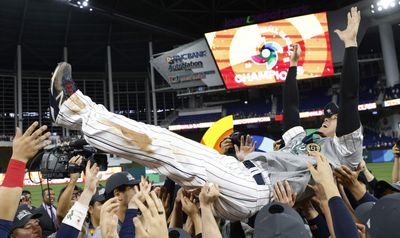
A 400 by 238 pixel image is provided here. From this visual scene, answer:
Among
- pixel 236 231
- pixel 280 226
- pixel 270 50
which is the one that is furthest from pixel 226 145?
pixel 270 50

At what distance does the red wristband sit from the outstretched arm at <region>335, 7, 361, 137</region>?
202cm

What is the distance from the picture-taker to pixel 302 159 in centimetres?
280

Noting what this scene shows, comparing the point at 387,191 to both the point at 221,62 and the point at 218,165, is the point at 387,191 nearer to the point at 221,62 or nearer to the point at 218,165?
the point at 218,165

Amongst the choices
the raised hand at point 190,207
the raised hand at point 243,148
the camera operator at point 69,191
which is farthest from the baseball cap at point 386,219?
the raised hand at point 243,148

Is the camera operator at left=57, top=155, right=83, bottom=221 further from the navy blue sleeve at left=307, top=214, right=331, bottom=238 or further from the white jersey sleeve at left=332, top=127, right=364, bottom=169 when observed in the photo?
the white jersey sleeve at left=332, top=127, right=364, bottom=169

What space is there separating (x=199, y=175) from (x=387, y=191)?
4.23 feet

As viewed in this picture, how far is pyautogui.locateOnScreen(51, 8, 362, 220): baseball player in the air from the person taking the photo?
2.50 m

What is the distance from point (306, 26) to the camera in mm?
22109

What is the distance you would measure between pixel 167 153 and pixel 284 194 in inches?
30.8

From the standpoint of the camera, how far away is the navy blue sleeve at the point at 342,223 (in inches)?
62.1

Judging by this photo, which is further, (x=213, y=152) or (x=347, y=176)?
(x=213, y=152)

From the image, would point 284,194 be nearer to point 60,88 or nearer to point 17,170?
→ point 17,170

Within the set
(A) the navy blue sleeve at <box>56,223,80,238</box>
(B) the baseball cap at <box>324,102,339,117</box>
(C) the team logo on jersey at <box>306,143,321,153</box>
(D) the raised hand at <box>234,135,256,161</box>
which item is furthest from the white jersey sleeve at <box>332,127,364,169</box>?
(A) the navy blue sleeve at <box>56,223,80,238</box>

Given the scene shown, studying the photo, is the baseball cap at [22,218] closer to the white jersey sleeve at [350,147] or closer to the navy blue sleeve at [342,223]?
the navy blue sleeve at [342,223]
